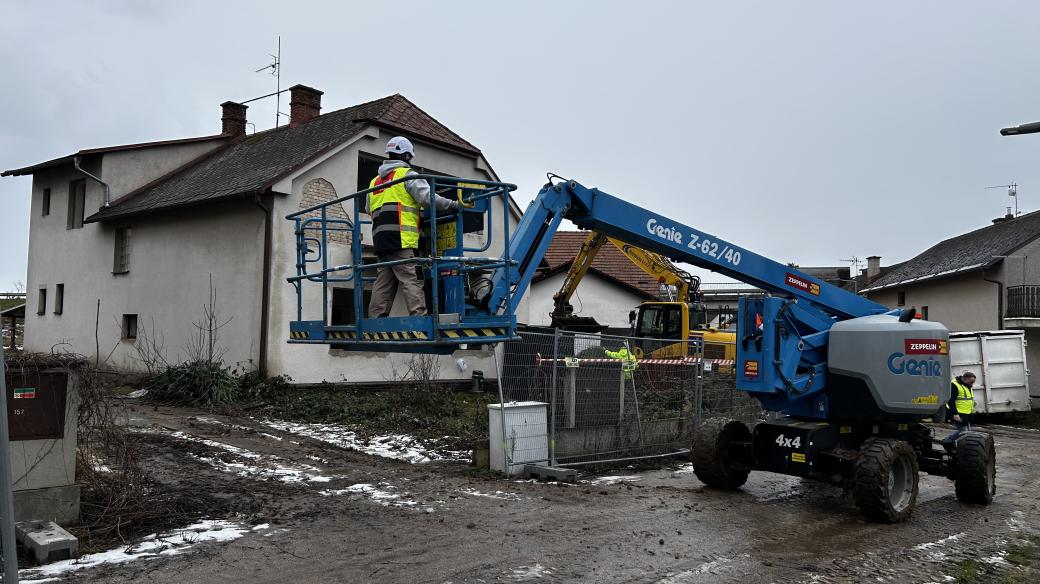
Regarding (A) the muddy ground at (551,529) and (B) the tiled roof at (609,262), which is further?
(B) the tiled roof at (609,262)

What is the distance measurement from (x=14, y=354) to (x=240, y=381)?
9.73 meters

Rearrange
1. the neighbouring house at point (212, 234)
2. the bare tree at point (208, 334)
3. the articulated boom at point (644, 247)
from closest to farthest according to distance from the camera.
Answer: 1. the articulated boom at point (644, 247)
2. the neighbouring house at point (212, 234)
3. the bare tree at point (208, 334)

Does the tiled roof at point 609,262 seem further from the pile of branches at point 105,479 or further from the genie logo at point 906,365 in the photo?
the pile of branches at point 105,479

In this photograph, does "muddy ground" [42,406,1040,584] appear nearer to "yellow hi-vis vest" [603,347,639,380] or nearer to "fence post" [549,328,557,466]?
"fence post" [549,328,557,466]

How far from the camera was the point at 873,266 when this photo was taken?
53.3m

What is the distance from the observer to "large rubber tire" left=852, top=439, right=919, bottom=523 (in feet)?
27.7

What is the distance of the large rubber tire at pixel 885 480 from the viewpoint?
27.7ft

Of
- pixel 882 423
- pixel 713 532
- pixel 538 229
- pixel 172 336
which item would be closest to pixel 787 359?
pixel 882 423

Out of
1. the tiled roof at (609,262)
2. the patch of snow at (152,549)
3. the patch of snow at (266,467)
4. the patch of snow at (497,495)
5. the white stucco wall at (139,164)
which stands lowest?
the patch of snow at (497,495)

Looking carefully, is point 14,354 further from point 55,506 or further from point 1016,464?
point 1016,464

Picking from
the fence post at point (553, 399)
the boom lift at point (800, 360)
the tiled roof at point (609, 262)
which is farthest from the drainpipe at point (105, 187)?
the tiled roof at point (609, 262)

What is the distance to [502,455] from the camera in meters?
10.3

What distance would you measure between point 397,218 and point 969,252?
30.4 m

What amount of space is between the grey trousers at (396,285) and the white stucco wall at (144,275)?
1003 cm
